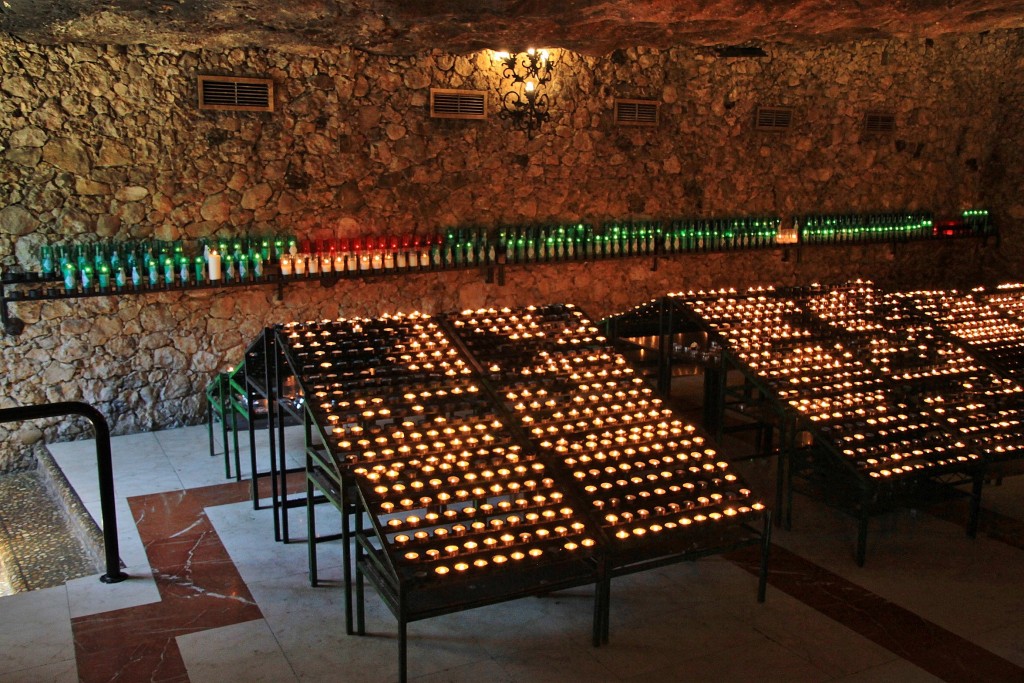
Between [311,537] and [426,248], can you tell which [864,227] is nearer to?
[426,248]

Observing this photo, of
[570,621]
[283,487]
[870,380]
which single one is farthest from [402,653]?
[870,380]

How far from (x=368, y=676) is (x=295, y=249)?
4759mm

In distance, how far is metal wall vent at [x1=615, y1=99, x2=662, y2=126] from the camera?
9312 millimetres

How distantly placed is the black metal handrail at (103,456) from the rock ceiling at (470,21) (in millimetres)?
2626

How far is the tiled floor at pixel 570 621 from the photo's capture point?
13.2ft

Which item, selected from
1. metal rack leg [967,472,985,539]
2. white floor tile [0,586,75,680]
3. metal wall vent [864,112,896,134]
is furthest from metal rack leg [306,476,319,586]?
metal wall vent [864,112,896,134]

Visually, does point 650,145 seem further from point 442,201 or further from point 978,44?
point 978,44

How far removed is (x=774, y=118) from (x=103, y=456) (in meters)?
8.29

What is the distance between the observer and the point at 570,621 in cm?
445

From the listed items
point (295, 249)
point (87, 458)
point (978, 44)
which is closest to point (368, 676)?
point (87, 458)

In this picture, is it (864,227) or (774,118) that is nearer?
(774,118)

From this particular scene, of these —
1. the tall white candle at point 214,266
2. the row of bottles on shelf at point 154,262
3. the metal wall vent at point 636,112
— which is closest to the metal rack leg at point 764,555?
the row of bottles on shelf at point 154,262

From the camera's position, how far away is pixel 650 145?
9609mm

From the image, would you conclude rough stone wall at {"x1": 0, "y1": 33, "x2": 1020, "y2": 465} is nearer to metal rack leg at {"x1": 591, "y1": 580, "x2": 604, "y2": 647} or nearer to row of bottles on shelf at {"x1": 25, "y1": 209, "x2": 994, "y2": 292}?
row of bottles on shelf at {"x1": 25, "y1": 209, "x2": 994, "y2": 292}
